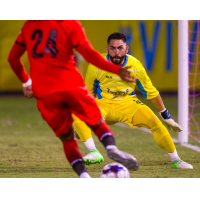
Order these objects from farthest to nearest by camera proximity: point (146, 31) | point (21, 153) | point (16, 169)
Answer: point (146, 31) → point (21, 153) → point (16, 169)

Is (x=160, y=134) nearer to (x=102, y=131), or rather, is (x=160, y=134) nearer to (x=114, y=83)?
(x=114, y=83)

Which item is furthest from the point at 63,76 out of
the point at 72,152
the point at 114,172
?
the point at 114,172

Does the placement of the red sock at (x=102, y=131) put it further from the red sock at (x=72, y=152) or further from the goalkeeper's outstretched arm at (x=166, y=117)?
the goalkeeper's outstretched arm at (x=166, y=117)

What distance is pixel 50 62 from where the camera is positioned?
11.2 feet

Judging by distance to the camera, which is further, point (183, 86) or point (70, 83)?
point (183, 86)

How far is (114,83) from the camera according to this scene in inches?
201

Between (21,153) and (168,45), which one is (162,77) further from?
(21,153)

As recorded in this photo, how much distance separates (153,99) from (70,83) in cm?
170

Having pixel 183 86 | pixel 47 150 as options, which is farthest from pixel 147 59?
pixel 47 150

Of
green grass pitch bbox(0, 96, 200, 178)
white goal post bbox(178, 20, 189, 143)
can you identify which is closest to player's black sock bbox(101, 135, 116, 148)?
green grass pitch bbox(0, 96, 200, 178)

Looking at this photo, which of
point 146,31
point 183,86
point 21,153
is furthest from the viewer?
point 146,31

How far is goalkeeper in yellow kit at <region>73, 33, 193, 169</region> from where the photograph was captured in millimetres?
4812

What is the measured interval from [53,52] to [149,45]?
13.3 metres

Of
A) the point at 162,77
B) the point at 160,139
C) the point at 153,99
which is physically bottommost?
the point at 162,77
